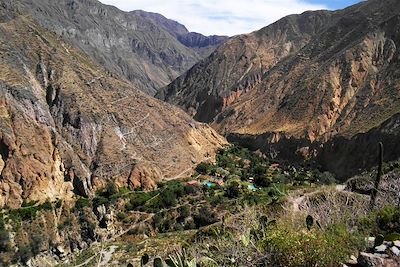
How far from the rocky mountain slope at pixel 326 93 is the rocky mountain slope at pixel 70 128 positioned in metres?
20.7

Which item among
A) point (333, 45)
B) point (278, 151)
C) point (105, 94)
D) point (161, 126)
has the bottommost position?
point (278, 151)

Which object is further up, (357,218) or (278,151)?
(357,218)

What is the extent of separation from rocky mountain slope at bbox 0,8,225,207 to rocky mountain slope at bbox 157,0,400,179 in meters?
20.7

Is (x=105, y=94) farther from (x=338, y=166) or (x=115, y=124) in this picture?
(x=338, y=166)

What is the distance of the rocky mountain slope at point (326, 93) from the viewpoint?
7594 cm

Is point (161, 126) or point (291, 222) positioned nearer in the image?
point (291, 222)

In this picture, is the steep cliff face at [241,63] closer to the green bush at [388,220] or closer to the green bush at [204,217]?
the green bush at [204,217]

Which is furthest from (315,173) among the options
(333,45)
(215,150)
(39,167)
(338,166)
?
(333,45)

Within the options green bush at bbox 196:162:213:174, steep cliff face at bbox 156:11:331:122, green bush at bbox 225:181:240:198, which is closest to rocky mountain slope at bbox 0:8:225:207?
green bush at bbox 196:162:213:174

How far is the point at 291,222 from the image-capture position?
40.9 ft

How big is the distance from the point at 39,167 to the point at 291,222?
149 feet

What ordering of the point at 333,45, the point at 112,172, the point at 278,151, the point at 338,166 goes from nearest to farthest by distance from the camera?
the point at 112,172, the point at 338,166, the point at 278,151, the point at 333,45

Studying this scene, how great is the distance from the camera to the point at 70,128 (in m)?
62.1

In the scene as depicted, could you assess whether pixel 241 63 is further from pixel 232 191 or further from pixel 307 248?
pixel 307 248
